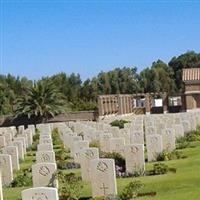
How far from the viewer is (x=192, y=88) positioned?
2408 inches

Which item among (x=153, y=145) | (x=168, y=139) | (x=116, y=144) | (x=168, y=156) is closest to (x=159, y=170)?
(x=168, y=156)

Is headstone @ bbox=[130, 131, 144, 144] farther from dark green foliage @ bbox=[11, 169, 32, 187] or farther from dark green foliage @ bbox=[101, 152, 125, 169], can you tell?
dark green foliage @ bbox=[11, 169, 32, 187]

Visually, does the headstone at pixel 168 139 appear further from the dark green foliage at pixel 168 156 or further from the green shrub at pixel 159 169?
the green shrub at pixel 159 169

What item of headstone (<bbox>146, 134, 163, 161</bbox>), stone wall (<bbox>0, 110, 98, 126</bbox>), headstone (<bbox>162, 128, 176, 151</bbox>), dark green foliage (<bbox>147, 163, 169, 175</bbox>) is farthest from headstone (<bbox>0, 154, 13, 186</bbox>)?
stone wall (<bbox>0, 110, 98, 126</bbox>)

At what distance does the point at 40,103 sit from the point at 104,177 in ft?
142

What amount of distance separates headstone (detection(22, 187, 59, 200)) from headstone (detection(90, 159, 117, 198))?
336cm

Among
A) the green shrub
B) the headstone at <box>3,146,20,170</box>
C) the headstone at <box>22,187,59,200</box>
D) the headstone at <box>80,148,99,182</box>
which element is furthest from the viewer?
the headstone at <box>3,146,20,170</box>

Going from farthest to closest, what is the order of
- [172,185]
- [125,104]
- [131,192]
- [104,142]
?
[125,104] → [104,142] → [172,185] → [131,192]

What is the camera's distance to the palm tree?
5525cm

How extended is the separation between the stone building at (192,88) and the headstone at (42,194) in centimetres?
4963

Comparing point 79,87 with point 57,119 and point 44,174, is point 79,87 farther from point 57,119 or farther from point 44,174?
point 44,174

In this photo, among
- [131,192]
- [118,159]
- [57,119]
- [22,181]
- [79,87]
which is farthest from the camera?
[79,87]

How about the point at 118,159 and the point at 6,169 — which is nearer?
the point at 6,169

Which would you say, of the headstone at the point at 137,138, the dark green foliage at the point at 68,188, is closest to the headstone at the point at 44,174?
the dark green foliage at the point at 68,188
